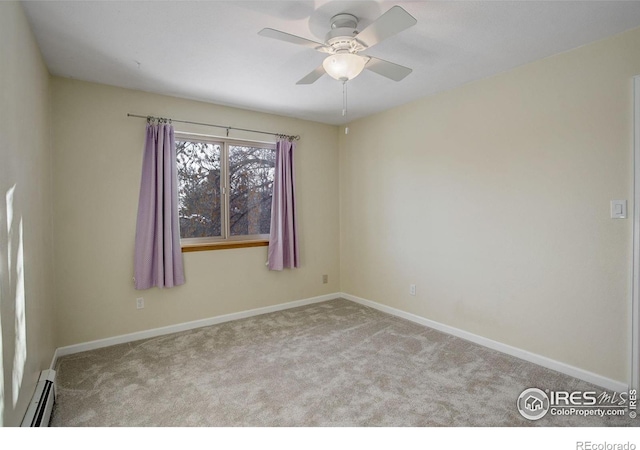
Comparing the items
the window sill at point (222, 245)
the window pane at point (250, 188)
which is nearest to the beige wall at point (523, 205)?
the window pane at point (250, 188)

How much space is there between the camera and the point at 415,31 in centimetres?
221

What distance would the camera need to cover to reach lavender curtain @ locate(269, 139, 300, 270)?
4.03 m

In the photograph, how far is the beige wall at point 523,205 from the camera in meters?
2.32

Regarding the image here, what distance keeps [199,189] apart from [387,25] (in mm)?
2625

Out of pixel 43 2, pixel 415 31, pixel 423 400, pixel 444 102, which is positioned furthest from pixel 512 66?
pixel 43 2

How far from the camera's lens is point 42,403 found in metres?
1.89

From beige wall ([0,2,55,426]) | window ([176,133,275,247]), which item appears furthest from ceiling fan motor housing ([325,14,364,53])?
window ([176,133,275,247])

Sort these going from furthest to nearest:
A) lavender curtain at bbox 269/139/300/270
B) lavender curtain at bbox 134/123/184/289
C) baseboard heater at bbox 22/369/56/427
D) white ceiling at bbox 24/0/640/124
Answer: lavender curtain at bbox 269/139/300/270, lavender curtain at bbox 134/123/184/289, white ceiling at bbox 24/0/640/124, baseboard heater at bbox 22/369/56/427

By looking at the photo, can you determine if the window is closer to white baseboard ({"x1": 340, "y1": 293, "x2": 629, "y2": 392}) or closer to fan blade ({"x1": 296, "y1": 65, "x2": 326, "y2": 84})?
fan blade ({"x1": 296, "y1": 65, "x2": 326, "y2": 84})

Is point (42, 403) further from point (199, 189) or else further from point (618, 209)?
point (618, 209)

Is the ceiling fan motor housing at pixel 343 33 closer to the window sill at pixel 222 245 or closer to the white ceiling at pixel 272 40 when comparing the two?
the white ceiling at pixel 272 40

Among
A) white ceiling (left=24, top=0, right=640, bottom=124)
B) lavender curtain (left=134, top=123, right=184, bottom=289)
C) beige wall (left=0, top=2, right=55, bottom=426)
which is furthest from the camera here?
lavender curtain (left=134, top=123, right=184, bottom=289)

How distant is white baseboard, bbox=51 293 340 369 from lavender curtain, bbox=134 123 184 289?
0.48 metres

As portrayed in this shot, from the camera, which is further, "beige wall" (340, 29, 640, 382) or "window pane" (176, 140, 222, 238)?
"window pane" (176, 140, 222, 238)
